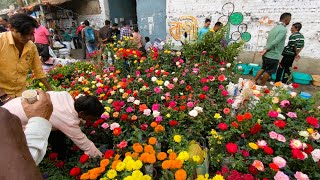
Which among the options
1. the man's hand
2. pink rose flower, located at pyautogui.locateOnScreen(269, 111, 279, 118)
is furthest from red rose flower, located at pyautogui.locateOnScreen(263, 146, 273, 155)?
the man's hand

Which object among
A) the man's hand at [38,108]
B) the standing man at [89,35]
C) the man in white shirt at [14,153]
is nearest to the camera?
the man in white shirt at [14,153]

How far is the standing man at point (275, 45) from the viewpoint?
493 centimetres

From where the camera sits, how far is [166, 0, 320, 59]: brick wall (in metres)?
6.23

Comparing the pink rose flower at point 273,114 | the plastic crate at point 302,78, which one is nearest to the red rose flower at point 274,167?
the pink rose flower at point 273,114

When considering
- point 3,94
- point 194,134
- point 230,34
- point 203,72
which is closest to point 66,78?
point 3,94

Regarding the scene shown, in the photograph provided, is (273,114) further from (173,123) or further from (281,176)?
(173,123)

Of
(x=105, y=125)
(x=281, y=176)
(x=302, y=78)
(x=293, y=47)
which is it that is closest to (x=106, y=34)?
(x=293, y=47)

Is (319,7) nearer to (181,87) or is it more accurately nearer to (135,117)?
(181,87)

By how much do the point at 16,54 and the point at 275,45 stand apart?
494 centimetres

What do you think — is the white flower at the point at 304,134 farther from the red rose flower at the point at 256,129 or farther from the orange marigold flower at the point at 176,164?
the orange marigold flower at the point at 176,164

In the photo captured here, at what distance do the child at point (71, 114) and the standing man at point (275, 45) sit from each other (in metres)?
4.36

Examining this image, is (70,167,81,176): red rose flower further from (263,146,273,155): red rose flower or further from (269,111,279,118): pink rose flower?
(269,111,279,118): pink rose flower

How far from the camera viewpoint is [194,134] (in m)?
2.38

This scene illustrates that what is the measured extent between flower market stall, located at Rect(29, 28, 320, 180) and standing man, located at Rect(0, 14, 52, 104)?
36.5 inches
